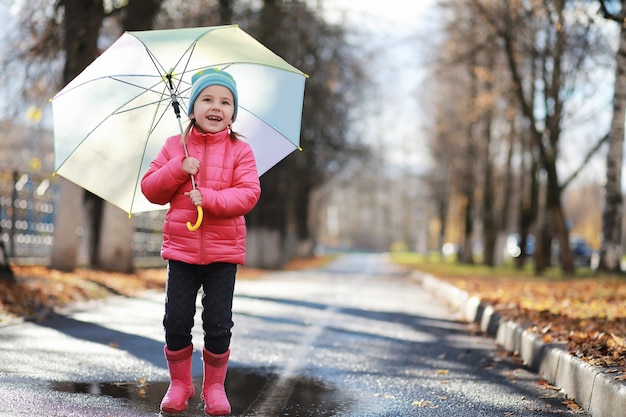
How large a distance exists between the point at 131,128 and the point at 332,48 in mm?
17901

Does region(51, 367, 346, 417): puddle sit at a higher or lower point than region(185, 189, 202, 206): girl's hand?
lower

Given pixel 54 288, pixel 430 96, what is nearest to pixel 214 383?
pixel 54 288

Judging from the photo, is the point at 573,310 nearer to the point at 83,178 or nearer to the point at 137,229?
the point at 83,178

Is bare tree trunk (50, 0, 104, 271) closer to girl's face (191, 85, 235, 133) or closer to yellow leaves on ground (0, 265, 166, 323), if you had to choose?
yellow leaves on ground (0, 265, 166, 323)

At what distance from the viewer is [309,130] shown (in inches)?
1218

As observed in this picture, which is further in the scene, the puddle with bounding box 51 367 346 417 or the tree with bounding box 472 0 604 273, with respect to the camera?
the tree with bounding box 472 0 604 273

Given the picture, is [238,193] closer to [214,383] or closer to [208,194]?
[208,194]

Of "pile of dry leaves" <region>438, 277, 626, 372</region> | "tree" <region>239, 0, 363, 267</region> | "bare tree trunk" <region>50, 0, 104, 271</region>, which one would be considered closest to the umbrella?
"pile of dry leaves" <region>438, 277, 626, 372</region>

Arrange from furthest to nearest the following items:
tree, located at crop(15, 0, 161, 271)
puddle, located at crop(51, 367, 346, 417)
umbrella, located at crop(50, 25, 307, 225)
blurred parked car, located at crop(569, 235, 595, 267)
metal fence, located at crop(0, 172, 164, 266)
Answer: blurred parked car, located at crop(569, 235, 595, 267)
metal fence, located at crop(0, 172, 164, 266)
tree, located at crop(15, 0, 161, 271)
umbrella, located at crop(50, 25, 307, 225)
puddle, located at crop(51, 367, 346, 417)

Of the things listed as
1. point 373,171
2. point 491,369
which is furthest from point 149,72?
point 373,171

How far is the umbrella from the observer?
534 centimetres

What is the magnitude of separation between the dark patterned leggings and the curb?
2.25m

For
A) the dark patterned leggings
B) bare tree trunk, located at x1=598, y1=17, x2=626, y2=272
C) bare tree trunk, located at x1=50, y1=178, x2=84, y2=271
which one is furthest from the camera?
bare tree trunk, located at x1=598, y1=17, x2=626, y2=272

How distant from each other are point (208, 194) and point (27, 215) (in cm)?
1406
